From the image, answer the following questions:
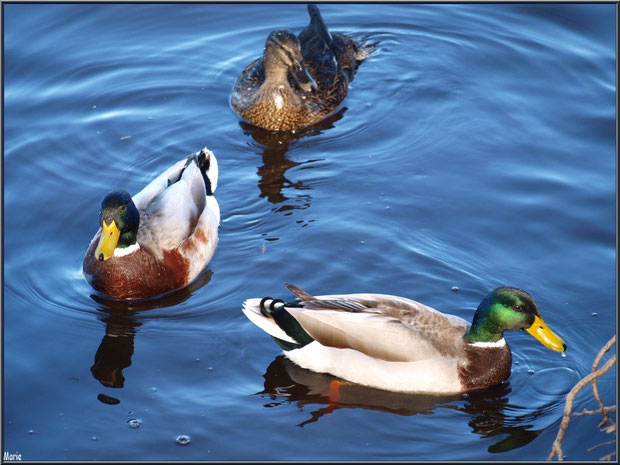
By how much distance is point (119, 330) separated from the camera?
7473mm

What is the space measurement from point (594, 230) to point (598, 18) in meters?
4.59

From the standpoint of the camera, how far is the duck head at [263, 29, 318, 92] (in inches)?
407

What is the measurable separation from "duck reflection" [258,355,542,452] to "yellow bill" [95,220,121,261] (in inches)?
66.1

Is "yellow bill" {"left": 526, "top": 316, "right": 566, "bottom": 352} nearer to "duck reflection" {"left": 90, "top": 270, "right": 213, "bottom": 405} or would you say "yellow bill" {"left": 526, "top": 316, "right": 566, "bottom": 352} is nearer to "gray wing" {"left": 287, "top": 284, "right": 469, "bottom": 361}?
"gray wing" {"left": 287, "top": 284, "right": 469, "bottom": 361}

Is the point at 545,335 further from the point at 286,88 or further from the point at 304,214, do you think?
the point at 286,88

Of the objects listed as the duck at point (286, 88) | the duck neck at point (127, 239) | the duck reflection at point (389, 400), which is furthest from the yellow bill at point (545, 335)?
the duck at point (286, 88)

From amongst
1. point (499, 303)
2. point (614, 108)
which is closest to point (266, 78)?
point (614, 108)

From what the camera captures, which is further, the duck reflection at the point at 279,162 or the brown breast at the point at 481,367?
the duck reflection at the point at 279,162

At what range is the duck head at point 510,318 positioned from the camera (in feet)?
22.0

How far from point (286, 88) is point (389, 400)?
468cm

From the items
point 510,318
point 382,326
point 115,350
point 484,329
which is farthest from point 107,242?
point 510,318

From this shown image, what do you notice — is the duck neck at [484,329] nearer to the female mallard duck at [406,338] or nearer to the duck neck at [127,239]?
the female mallard duck at [406,338]

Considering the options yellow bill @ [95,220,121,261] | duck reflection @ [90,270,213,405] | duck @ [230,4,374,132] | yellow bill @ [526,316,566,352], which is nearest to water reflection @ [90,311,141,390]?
duck reflection @ [90,270,213,405]

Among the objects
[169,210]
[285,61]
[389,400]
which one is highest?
[285,61]
